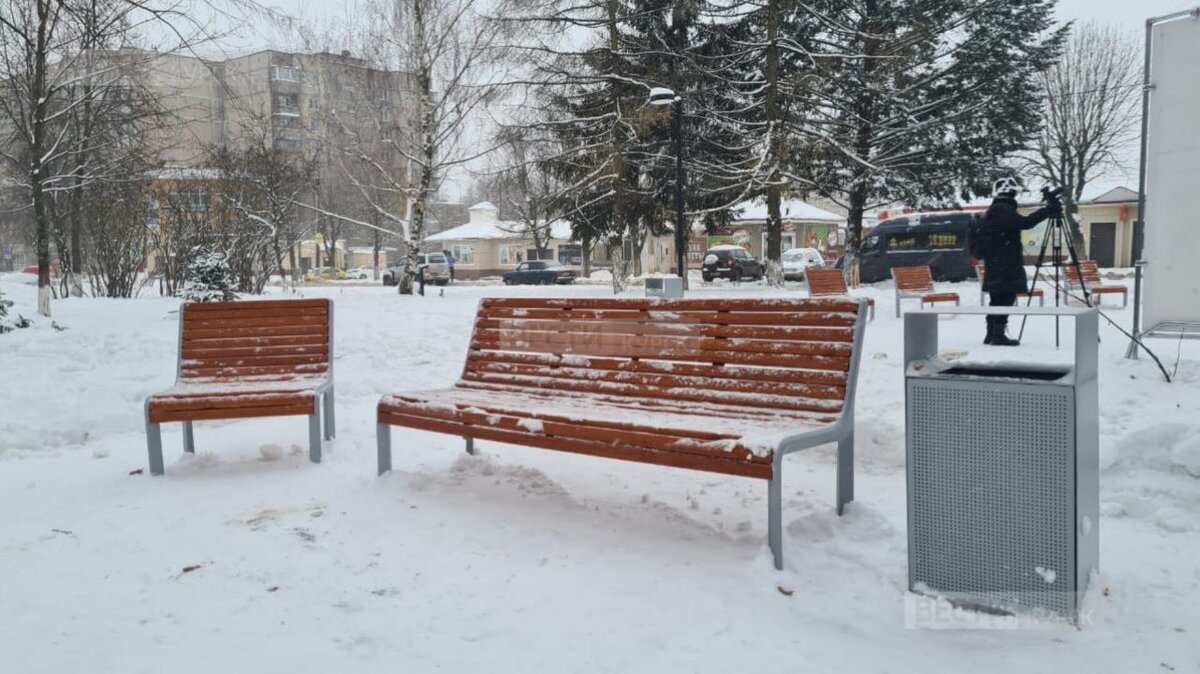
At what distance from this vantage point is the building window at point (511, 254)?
54.6 m

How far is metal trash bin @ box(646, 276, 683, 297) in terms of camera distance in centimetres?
970

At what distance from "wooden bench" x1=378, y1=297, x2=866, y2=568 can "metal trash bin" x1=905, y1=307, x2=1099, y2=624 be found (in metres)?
0.56

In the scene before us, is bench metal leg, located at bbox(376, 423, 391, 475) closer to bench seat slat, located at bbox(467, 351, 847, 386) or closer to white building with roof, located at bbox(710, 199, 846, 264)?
bench seat slat, located at bbox(467, 351, 847, 386)

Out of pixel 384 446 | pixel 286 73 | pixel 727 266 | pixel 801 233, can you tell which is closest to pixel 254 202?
pixel 286 73

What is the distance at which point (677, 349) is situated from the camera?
14.4 ft

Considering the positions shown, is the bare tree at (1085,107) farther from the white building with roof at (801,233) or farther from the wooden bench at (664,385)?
the wooden bench at (664,385)

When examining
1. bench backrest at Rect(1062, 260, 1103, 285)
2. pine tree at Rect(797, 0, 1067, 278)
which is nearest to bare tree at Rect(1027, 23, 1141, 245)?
pine tree at Rect(797, 0, 1067, 278)

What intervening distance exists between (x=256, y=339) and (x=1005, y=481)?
14.9 feet

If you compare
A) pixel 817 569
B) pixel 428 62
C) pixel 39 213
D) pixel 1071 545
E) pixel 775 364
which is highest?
pixel 428 62

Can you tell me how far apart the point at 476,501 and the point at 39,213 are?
11060 millimetres

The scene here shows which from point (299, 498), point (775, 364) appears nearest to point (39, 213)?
point (299, 498)

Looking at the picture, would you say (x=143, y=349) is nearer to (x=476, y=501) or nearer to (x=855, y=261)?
(x=476, y=501)

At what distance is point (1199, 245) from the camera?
667 cm

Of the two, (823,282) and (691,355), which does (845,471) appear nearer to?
(691,355)
